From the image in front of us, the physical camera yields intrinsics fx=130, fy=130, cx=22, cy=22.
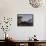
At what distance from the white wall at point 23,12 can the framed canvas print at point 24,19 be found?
12 centimetres

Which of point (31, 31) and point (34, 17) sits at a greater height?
point (34, 17)

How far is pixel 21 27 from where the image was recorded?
5.21m

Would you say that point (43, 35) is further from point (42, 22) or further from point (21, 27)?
point (21, 27)

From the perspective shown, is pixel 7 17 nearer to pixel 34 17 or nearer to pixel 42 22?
pixel 34 17

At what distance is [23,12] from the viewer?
17.1 ft

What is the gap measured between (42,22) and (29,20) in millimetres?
523

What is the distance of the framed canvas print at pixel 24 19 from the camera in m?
5.19

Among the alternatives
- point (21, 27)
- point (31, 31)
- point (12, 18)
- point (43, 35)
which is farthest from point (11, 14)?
point (43, 35)

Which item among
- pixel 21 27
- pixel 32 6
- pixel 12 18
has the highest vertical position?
pixel 32 6

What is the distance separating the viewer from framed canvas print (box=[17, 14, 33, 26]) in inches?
204

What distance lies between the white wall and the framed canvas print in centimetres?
12

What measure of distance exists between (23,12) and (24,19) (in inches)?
11.2

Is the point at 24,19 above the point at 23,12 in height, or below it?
below

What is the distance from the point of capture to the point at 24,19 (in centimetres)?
520
